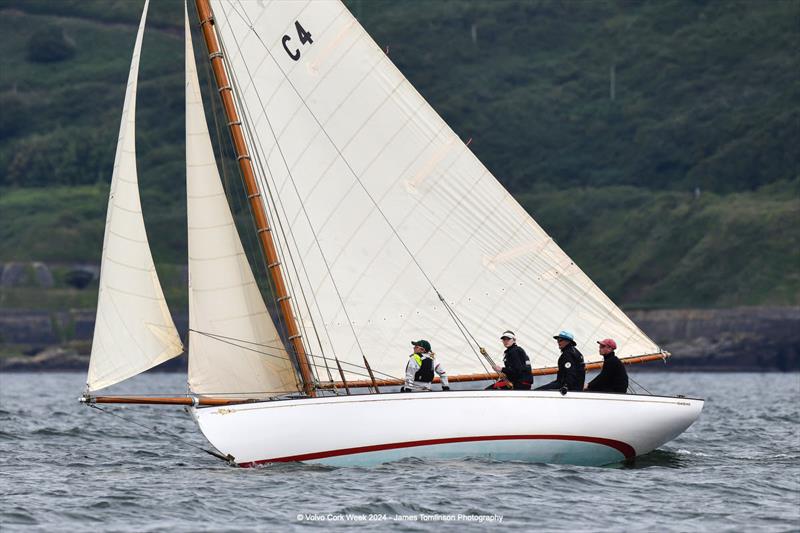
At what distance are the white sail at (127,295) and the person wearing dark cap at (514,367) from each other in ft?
17.9

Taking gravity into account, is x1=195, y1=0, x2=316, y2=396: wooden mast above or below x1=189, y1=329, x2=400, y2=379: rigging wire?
above

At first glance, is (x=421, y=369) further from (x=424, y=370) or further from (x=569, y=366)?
(x=569, y=366)

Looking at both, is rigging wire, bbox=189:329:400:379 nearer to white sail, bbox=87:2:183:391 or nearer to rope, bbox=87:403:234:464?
white sail, bbox=87:2:183:391

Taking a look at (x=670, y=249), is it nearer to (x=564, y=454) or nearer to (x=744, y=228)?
(x=744, y=228)

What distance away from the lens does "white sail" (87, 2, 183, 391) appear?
1006 inches

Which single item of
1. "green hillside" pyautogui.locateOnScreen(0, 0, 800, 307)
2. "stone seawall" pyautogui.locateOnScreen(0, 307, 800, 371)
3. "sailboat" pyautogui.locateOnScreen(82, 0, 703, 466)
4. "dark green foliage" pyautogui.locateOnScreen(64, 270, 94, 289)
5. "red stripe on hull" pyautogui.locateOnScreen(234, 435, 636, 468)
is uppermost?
"green hillside" pyautogui.locateOnScreen(0, 0, 800, 307)

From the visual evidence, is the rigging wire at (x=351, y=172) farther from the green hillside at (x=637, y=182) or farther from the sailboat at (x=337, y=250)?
the green hillside at (x=637, y=182)

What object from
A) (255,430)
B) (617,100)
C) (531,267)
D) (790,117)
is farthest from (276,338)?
(617,100)

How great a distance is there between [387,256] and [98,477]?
20.4 ft

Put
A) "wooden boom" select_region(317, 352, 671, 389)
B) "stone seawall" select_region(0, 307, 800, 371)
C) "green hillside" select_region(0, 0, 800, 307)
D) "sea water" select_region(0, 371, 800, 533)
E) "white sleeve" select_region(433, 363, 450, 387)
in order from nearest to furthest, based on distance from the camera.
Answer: "sea water" select_region(0, 371, 800, 533), "white sleeve" select_region(433, 363, 450, 387), "wooden boom" select_region(317, 352, 671, 389), "stone seawall" select_region(0, 307, 800, 371), "green hillside" select_region(0, 0, 800, 307)

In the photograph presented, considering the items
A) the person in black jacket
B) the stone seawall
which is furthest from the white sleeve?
the stone seawall

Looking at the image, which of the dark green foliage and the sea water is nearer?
the sea water

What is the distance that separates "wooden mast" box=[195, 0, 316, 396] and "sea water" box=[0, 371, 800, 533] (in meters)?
2.18

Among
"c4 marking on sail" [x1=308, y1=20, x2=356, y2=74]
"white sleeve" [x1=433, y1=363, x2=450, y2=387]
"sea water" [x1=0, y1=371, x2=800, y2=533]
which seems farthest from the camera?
"c4 marking on sail" [x1=308, y1=20, x2=356, y2=74]
